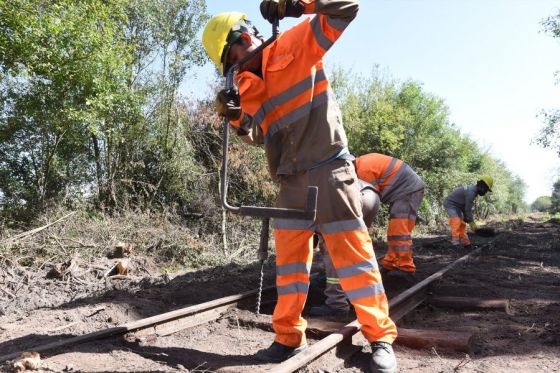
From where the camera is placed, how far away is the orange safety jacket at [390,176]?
6.11m

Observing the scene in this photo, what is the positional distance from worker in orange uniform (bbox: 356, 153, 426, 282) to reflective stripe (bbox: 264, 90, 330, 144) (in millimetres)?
3181

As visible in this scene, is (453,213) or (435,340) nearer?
(435,340)

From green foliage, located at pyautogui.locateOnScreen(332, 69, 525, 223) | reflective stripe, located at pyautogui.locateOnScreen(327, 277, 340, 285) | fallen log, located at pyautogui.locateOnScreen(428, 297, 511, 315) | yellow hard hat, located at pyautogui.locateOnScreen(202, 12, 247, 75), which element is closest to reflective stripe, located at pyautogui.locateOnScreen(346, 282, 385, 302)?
reflective stripe, located at pyautogui.locateOnScreen(327, 277, 340, 285)

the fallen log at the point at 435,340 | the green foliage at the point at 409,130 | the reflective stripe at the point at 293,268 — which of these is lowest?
the fallen log at the point at 435,340

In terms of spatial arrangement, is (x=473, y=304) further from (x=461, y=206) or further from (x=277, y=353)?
(x=461, y=206)

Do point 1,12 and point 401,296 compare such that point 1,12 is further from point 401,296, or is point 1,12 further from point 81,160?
point 401,296

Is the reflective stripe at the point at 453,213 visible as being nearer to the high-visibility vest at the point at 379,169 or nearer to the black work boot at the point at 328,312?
the high-visibility vest at the point at 379,169

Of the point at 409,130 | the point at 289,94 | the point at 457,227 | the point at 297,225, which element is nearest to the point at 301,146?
the point at 289,94

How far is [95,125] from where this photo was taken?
12.0m

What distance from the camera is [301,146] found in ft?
9.93

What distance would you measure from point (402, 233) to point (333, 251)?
3364mm

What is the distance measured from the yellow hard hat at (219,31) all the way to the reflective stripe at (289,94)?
0.51 meters

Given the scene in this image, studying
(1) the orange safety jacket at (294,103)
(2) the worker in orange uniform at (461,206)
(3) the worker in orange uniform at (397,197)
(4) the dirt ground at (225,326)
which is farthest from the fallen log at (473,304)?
(2) the worker in orange uniform at (461,206)

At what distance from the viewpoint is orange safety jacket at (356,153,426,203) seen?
20.1 feet
